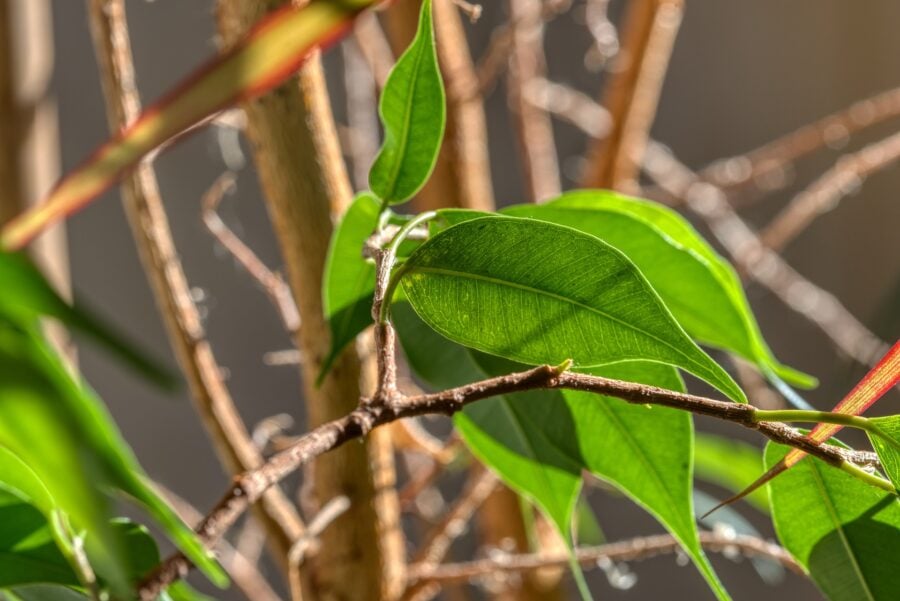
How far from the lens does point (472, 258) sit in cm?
22

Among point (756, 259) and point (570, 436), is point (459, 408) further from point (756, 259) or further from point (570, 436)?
point (756, 259)

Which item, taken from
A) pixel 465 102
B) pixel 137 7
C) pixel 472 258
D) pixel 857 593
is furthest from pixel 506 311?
pixel 137 7

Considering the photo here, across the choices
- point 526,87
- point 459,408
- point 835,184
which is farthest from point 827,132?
point 459,408

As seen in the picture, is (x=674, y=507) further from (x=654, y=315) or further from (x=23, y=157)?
(x=23, y=157)

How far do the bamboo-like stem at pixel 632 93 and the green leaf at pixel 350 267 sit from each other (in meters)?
0.32

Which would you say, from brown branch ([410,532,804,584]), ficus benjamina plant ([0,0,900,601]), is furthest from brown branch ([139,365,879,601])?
brown branch ([410,532,804,584])

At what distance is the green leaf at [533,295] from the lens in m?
0.22

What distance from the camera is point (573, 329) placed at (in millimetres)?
224

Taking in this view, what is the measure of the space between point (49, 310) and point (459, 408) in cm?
10

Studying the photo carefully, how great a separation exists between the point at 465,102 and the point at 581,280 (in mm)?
351

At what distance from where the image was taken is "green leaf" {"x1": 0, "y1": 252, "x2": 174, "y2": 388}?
137 millimetres

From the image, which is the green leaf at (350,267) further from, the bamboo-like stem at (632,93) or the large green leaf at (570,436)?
the bamboo-like stem at (632,93)

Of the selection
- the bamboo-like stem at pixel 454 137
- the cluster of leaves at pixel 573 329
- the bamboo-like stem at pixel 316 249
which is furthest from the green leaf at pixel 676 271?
the bamboo-like stem at pixel 454 137

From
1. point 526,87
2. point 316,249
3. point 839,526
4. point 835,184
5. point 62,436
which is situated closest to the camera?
point 62,436
